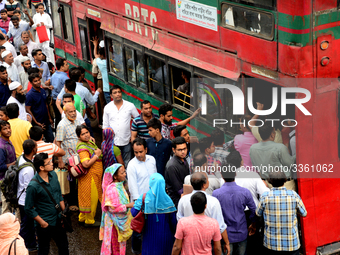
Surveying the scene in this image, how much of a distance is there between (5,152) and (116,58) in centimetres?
351

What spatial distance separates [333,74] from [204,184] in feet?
6.26

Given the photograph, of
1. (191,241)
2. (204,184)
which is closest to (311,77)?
(204,184)

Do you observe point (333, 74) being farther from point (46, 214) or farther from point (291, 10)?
point (46, 214)

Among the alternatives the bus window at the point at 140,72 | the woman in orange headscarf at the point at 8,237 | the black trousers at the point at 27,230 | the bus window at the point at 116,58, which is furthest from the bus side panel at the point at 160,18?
the woman in orange headscarf at the point at 8,237

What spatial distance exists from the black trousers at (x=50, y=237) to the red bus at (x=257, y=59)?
254 centimetres

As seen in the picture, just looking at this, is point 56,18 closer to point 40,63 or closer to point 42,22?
point 42,22

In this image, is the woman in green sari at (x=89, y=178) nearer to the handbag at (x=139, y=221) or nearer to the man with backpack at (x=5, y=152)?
the man with backpack at (x=5, y=152)

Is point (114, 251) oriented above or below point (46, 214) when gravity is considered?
below

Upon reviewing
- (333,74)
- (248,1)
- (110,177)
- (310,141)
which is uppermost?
(248,1)

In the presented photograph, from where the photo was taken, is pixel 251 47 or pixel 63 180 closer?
pixel 251 47

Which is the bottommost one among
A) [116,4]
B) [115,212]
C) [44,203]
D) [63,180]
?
[63,180]

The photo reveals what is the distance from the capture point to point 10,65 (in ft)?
35.1

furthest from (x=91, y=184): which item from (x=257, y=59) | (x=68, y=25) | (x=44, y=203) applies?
(x=68, y=25)

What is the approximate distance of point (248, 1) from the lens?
582 cm
